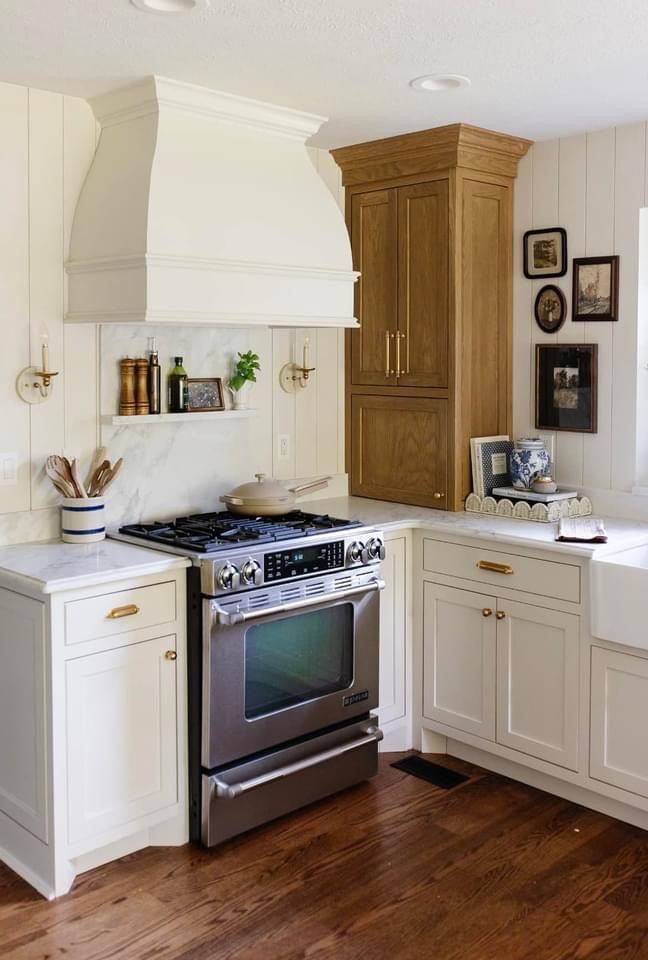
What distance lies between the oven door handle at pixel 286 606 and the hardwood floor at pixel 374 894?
2.34ft

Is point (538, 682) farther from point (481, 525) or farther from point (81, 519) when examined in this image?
point (81, 519)

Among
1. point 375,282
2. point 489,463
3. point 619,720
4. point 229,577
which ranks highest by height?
point 375,282

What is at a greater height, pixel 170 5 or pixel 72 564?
pixel 170 5

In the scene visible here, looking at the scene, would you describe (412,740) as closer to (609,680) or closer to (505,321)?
(609,680)

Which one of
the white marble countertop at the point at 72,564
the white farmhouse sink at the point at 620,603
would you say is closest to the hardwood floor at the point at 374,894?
the white farmhouse sink at the point at 620,603

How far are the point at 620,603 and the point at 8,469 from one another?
198cm

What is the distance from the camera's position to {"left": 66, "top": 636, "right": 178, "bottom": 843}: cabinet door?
285 cm

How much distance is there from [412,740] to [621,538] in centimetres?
114

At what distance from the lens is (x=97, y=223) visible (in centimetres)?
323

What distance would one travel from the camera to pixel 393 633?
3.72m

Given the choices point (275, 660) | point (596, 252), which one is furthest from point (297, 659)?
point (596, 252)

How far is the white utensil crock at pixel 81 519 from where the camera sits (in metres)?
3.25

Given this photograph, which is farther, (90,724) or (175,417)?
(175,417)

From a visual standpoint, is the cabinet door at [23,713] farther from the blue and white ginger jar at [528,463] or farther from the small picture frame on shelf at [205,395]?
the blue and white ginger jar at [528,463]
